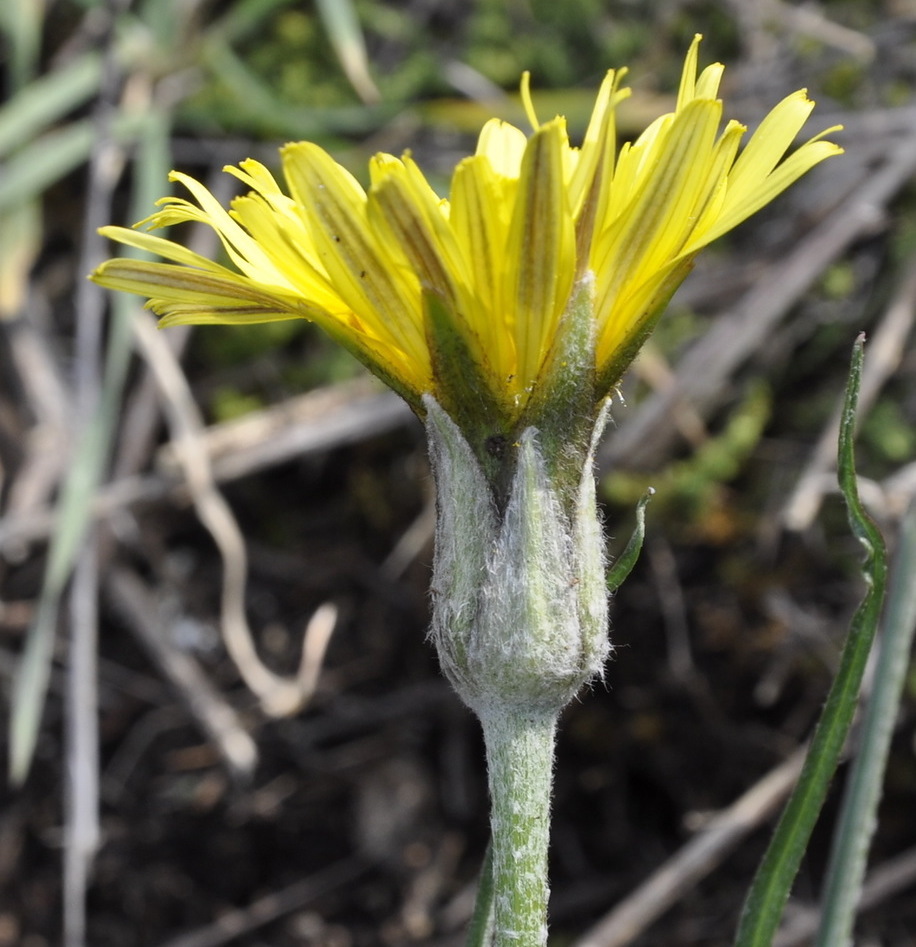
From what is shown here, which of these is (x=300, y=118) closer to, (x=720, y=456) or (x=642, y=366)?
(x=642, y=366)

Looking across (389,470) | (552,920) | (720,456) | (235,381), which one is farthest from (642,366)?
(552,920)

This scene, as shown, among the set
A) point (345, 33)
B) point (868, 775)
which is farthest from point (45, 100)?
point (868, 775)

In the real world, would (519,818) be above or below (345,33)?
below

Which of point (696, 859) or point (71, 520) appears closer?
point (696, 859)

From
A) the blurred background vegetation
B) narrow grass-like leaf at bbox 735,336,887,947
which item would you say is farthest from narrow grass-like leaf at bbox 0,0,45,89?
narrow grass-like leaf at bbox 735,336,887,947

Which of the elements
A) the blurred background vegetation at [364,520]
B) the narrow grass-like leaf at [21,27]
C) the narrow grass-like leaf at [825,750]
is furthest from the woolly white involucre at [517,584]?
the narrow grass-like leaf at [21,27]

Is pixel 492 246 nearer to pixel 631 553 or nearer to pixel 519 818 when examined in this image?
pixel 631 553
